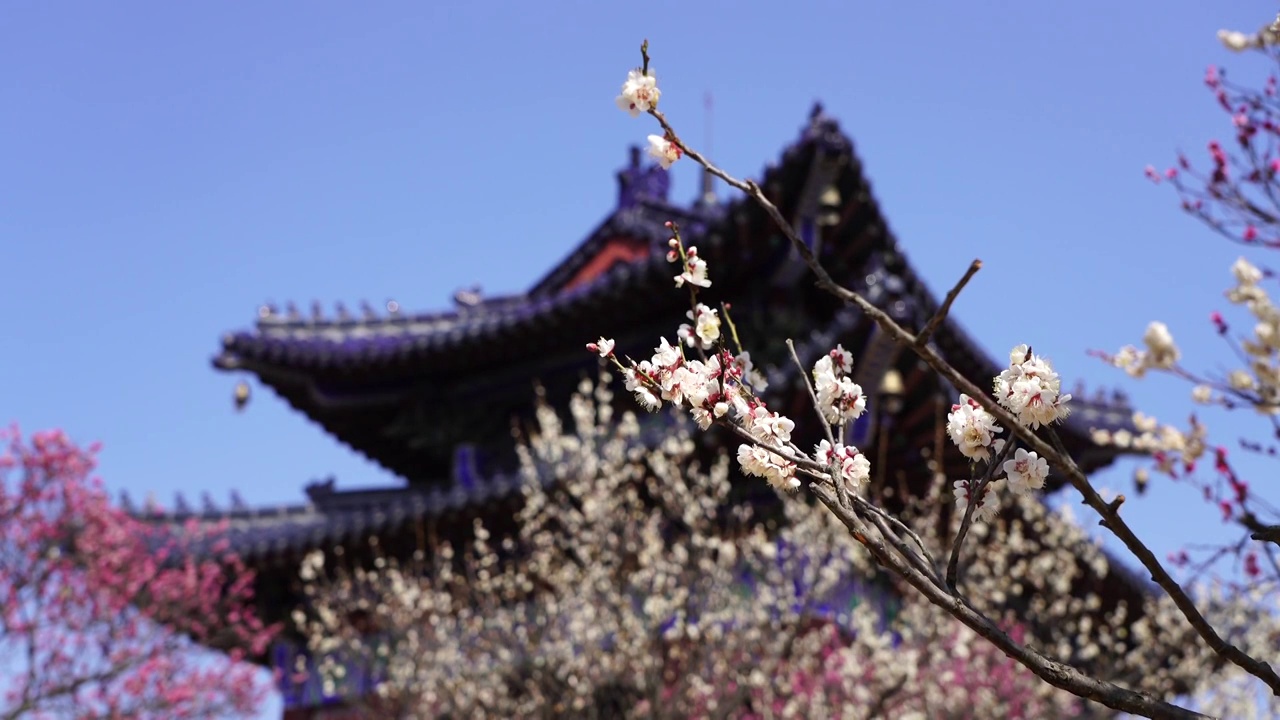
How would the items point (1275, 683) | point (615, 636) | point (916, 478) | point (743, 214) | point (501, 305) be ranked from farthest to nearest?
point (501, 305), point (916, 478), point (743, 214), point (615, 636), point (1275, 683)

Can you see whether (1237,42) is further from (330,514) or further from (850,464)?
(330,514)

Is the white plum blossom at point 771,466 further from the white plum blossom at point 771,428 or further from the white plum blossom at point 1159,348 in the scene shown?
the white plum blossom at point 1159,348

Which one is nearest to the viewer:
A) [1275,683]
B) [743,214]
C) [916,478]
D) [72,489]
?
[1275,683]

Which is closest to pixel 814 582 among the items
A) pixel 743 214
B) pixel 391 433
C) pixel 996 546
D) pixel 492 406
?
pixel 996 546

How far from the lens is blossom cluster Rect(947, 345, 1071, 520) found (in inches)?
124

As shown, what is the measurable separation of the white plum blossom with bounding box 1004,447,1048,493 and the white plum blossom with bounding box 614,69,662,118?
137cm

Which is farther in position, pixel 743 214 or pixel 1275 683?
Result: pixel 743 214

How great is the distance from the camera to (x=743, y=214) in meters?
12.6

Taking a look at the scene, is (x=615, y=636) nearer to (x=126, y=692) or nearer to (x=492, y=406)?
(x=492, y=406)

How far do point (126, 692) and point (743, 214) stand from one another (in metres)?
9.28

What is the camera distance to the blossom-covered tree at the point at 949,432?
2947 mm

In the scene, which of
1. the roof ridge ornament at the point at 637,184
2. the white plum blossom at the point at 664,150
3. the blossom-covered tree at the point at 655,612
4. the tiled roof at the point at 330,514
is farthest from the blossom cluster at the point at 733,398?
the roof ridge ornament at the point at 637,184

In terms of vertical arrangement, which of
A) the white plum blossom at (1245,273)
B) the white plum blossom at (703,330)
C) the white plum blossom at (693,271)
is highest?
the white plum blossom at (1245,273)

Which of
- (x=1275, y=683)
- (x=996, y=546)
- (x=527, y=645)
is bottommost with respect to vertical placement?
(x=1275, y=683)
